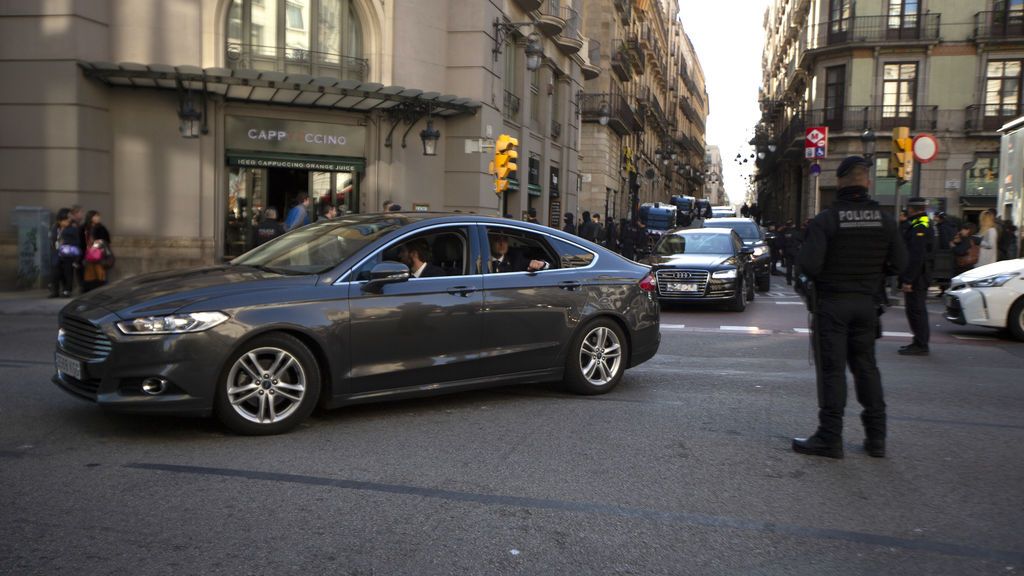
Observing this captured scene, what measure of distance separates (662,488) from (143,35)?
59.7ft

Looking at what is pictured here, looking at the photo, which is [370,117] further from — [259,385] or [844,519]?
[844,519]

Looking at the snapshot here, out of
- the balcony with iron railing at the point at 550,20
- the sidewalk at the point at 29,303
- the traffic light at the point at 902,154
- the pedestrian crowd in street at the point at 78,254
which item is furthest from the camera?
the balcony with iron railing at the point at 550,20

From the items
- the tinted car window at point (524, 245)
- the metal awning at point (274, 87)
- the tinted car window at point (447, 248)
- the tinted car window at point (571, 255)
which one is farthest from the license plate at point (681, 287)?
the tinted car window at point (447, 248)

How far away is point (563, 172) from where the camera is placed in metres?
35.0

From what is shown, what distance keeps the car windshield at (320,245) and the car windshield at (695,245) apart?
10.4 meters

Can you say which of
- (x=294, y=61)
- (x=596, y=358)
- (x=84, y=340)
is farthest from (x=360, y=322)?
(x=294, y=61)

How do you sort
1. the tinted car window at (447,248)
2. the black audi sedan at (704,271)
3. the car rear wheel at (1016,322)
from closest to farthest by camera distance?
the tinted car window at (447,248)
the car rear wheel at (1016,322)
the black audi sedan at (704,271)

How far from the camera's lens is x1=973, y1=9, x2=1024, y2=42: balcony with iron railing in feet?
131

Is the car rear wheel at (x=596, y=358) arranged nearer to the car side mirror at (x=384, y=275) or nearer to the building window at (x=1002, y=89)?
the car side mirror at (x=384, y=275)

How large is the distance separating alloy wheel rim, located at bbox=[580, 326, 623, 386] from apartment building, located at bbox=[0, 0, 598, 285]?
1340 centimetres

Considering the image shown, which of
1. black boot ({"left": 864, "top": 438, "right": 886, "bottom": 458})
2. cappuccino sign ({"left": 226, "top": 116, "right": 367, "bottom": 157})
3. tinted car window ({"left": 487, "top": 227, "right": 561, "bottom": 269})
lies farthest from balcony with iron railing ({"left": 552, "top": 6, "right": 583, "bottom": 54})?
black boot ({"left": 864, "top": 438, "right": 886, "bottom": 458})

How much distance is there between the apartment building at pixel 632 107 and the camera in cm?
4612

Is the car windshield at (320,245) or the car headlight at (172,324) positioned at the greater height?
the car windshield at (320,245)

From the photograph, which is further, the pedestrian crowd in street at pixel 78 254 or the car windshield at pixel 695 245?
the car windshield at pixel 695 245
